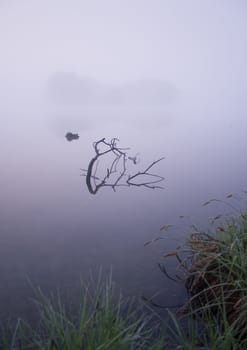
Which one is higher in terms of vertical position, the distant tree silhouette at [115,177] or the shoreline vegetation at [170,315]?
the distant tree silhouette at [115,177]

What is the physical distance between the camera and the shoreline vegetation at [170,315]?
103 cm

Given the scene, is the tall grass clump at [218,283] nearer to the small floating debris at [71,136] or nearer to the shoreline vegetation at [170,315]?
the shoreline vegetation at [170,315]

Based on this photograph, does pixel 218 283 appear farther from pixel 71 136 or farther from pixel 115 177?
pixel 71 136

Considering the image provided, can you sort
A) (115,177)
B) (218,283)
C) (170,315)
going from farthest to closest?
(115,177) < (218,283) < (170,315)

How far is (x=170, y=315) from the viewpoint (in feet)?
4.23

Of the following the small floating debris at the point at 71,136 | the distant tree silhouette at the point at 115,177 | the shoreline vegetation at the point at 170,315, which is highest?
the small floating debris at the point at 71,136

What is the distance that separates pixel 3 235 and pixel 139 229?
0.73 metres

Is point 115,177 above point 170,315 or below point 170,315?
above

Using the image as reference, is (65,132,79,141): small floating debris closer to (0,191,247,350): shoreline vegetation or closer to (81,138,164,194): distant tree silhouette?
(81,138,164,194): distant tree silhouette

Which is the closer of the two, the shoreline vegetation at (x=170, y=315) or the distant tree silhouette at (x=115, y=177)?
the shoreline vegetation at (x=170, y=315)

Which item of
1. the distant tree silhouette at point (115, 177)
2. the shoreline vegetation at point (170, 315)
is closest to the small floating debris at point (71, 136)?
the distant tree silhouette at point (115, 177)

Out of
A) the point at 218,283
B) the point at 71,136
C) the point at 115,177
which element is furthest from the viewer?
the point at 71,136

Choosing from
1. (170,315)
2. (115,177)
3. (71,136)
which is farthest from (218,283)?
(71,136)

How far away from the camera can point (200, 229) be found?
201cm
